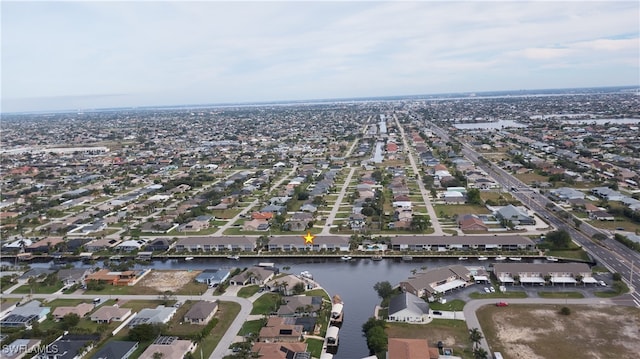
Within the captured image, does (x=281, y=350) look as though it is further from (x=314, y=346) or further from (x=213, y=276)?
(x=213, y=276)

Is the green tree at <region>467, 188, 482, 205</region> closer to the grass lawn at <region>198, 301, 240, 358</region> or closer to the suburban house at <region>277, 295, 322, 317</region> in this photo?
the suburban house at <region>277, 295, 322, 317</region>

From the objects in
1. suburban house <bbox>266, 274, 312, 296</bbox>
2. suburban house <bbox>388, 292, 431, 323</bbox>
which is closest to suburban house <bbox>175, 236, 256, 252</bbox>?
suburban house <bbox>266, 274, 312, 296</bbox>

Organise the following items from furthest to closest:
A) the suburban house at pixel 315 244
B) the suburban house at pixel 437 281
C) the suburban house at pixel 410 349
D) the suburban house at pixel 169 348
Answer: the suburban house at pixel 315 244
the suburban house at pixel 437 281
the suburban house at pixel 169 348
the suburban house at pixel 410 349

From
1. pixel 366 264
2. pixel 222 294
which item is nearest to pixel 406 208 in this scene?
pixel 366 264

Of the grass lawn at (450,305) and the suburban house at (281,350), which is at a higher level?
the suburban house at (281,350)

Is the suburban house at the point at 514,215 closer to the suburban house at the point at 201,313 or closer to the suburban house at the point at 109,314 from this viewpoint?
the suburban house at the point at 201,313

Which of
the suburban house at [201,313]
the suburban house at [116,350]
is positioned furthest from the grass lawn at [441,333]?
the suburban house at [116,350]

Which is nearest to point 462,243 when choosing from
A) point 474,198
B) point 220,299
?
point 474,198

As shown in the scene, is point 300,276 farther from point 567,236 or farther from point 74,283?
point 567,236
